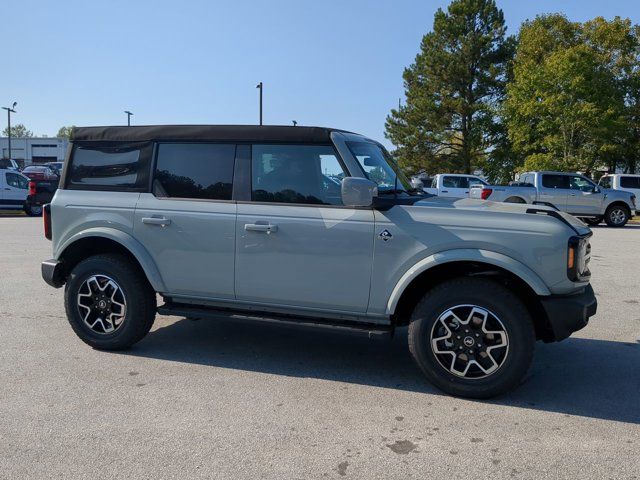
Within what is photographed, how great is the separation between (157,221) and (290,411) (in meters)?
1.97

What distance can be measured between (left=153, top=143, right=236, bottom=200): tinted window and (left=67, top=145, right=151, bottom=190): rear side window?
0.53 ft

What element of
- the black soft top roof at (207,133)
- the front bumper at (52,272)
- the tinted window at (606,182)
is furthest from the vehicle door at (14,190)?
the tinted window at (606,182)

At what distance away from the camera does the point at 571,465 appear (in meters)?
3.09

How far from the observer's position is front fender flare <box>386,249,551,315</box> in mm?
3840

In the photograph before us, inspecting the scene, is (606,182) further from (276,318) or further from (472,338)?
(276,318)

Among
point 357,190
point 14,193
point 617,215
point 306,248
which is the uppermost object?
point 357,190

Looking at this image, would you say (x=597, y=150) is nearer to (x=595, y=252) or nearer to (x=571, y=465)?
(x=595, y=252)

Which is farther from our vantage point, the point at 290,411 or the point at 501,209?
the point at 501,209

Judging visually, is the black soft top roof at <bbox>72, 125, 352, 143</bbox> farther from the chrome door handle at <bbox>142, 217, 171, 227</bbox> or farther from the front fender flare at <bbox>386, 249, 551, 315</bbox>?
the front fender flare at <bbox>386, 249, 551, 315</bbox>

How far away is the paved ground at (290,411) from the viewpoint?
3.08 m

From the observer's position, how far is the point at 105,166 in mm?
5000

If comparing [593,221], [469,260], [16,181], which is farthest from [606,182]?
[16,181]

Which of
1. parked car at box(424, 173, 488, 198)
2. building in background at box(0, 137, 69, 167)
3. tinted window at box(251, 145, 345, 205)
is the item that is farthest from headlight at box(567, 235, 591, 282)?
building in background at box(0, 137, 69, 167)

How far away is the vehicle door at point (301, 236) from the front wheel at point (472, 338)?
→ 54 centimetres
